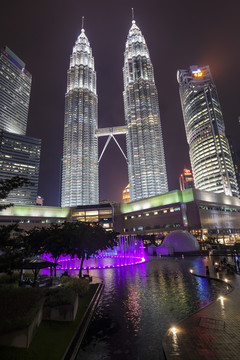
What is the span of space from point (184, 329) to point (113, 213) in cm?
12392

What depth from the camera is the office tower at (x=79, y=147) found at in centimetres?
16712

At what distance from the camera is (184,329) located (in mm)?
9641

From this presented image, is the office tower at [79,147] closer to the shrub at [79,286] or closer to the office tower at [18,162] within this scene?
the office tower at [18,162]

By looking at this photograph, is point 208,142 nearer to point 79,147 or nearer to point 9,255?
point 79,147

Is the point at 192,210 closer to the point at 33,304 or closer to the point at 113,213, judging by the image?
the point at 113,213

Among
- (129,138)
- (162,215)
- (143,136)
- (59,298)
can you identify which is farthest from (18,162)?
(59,298)

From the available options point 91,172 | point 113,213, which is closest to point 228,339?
point 113,213

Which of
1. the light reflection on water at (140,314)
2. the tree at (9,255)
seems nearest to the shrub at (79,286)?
the light reflection on water at (140,314)

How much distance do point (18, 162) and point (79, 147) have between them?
6120 cm

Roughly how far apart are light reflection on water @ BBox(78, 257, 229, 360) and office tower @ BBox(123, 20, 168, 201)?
450 ft

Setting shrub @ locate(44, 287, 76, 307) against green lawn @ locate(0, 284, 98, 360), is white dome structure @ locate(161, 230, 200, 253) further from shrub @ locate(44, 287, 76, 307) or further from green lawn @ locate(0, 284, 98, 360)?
green lawn @ locate(0, 284, 98, 360)

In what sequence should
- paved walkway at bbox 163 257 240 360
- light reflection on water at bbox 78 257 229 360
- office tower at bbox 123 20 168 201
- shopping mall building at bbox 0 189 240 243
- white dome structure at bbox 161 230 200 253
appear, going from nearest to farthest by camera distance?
paved walkway at bbox 163 257 240 360, light reflection on water at bbox 78 257 229 360, white dome structure at bbox 161 230 200 253, shopping mall building at bbox 0 189 240 243, office tower at bbox 123 20 168 201

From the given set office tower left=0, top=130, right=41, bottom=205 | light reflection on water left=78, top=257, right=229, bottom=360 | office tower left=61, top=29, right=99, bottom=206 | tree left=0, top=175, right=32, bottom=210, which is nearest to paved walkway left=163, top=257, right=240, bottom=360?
light reflection on water left=78, top=257, right=229, bottom=360

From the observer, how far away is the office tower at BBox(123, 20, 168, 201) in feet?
519
